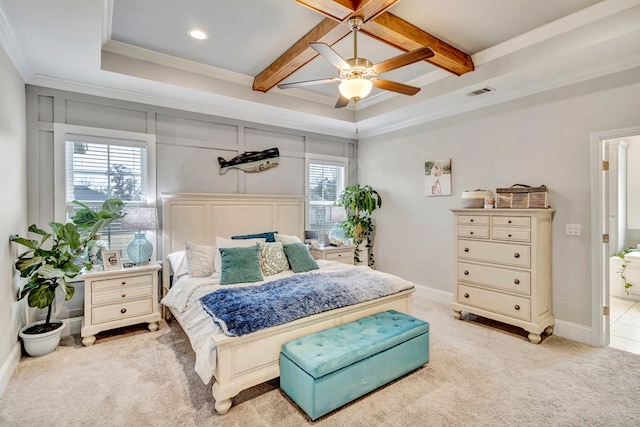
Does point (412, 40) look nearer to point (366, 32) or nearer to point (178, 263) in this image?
point (366, 32)

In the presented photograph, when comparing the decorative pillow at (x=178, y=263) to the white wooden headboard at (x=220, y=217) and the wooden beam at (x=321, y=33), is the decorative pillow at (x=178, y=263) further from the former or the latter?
the wooden beam at (x=321, y=33)

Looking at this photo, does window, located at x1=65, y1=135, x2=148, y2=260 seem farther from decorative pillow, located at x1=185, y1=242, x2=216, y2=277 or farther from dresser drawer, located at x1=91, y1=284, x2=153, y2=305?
decorative pillow, located at x1=185, y1=242, x2=216, y2=277

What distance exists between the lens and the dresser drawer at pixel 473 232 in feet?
11.5

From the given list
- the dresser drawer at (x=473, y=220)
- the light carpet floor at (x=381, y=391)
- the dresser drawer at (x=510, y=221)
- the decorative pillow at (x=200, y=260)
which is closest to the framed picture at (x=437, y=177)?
the dresser drawer at (x=473, y=220)

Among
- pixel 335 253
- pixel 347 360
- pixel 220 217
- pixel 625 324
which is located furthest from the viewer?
pixel 335 253

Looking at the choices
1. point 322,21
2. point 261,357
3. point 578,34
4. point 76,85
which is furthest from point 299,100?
point 261,357

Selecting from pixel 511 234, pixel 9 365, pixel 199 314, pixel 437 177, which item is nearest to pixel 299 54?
pixel 199 314

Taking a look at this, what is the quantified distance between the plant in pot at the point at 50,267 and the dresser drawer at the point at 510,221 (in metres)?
3.93

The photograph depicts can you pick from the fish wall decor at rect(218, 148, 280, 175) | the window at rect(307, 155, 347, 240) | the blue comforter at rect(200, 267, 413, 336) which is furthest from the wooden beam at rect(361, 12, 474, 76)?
the window at rect(307, 155, 347, 240)

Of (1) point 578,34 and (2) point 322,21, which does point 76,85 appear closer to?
(2) point 322,21

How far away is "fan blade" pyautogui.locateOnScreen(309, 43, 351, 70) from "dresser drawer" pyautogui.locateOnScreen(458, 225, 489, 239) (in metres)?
2.38

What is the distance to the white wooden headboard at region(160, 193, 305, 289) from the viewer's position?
147 inches

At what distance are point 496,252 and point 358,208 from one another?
7.32ft

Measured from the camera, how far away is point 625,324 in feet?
11.9
